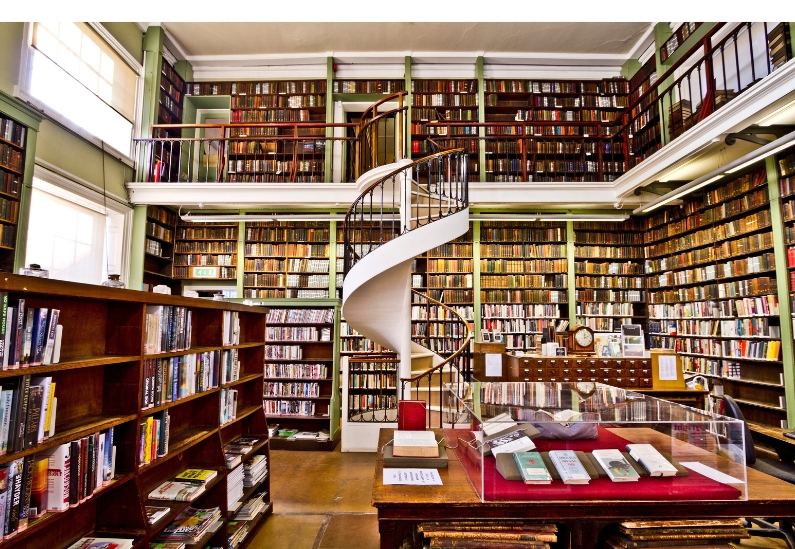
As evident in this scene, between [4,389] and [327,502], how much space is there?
9.03 feet

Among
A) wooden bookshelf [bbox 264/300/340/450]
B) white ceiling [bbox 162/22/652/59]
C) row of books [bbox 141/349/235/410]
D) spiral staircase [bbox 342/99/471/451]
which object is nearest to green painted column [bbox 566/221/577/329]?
spiral staircase [bbox 342/99/471/451]

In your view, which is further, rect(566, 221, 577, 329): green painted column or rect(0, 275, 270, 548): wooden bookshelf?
rect(566, 221, 577, 329): green painted column

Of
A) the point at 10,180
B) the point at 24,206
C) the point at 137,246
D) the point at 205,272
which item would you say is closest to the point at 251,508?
the point at 24,206

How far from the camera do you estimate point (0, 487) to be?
1.27m

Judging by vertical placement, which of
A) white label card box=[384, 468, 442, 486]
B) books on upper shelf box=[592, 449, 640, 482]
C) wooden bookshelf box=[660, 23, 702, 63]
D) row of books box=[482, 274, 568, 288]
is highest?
wooden bookshelf box=[660, 23, 702, 63]

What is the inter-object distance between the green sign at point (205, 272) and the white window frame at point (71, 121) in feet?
5.82

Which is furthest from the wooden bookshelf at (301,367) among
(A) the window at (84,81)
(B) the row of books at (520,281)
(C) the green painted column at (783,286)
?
(C) the green painted column at (783,286)

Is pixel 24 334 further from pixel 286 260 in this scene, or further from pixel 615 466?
pixel 286 260

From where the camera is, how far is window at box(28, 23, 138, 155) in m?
4.82

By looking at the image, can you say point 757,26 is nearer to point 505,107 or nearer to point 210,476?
point 505,107

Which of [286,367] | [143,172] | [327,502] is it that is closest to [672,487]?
[327,502]

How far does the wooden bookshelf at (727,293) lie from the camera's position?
475cm

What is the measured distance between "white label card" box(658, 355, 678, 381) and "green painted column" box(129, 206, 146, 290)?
6427mm

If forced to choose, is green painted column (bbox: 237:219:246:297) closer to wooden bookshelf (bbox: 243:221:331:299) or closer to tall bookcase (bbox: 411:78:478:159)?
wooden bookshelf (bbox: 243:221:331:299)
